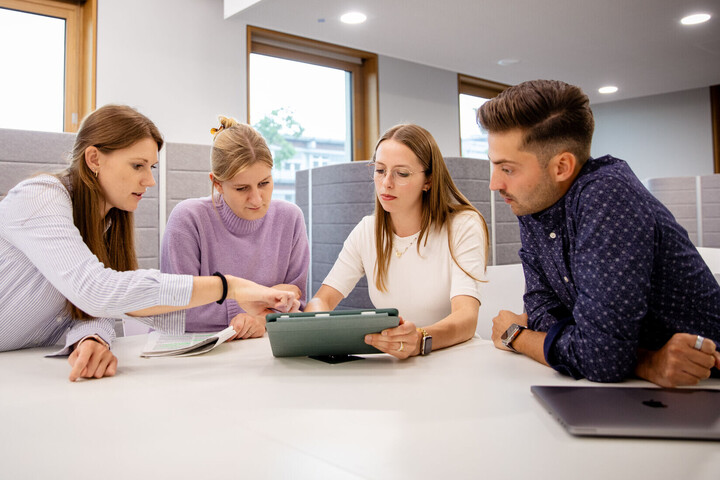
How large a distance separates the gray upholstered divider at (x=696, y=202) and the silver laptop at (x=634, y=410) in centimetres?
452

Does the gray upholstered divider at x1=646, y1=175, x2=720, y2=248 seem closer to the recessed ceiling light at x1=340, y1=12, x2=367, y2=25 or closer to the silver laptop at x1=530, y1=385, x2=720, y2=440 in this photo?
the recessed ceiling light at x1=340, y1=12, x2=367, y2=25

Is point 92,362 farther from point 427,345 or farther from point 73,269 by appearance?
point 427,345

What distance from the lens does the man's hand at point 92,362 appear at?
3.43 ft

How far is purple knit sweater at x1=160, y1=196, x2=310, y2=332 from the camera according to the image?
5.57 ft

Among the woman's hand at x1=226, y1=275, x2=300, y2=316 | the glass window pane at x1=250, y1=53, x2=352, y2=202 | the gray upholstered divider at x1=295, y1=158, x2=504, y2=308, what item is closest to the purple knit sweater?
the woman's hand at x1=226, y1=275, x2=300, y2=316

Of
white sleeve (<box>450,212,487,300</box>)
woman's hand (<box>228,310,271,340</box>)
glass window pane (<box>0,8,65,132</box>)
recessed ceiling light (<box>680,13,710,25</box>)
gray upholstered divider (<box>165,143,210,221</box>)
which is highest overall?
recessed ceiling light (<box>680,13,710,25</box>)

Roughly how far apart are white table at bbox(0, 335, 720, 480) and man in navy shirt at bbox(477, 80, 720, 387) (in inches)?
4.2

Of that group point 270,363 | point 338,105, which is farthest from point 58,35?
point 270,363

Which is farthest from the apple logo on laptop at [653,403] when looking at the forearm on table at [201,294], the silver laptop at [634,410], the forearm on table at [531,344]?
the forearm on table at [201,294]

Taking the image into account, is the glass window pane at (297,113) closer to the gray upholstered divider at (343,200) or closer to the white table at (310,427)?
the gray upholstered divider at (343,200)

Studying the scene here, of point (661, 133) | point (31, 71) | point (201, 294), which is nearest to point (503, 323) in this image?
point (201, 294)

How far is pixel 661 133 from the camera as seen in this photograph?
698cm

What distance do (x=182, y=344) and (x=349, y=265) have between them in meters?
0.62

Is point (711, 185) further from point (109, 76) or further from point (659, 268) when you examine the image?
point (109, 76)
